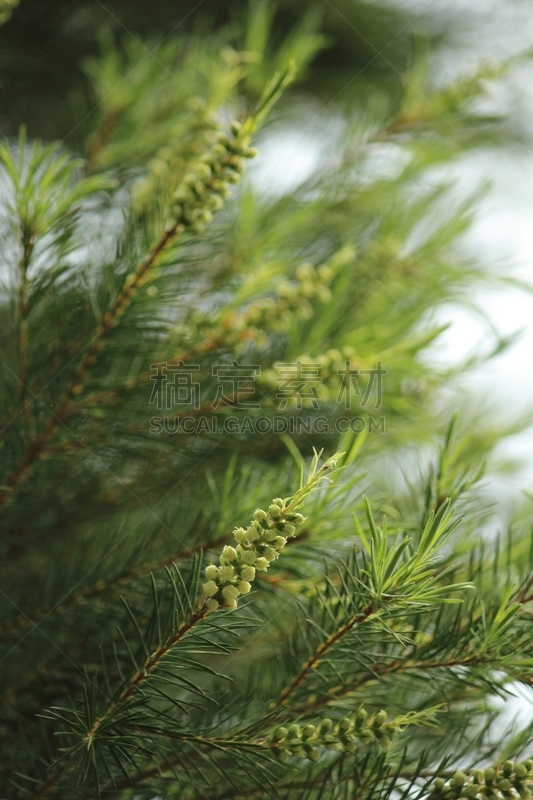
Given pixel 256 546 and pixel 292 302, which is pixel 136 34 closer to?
pixel 292 302

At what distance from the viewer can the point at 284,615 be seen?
38cm

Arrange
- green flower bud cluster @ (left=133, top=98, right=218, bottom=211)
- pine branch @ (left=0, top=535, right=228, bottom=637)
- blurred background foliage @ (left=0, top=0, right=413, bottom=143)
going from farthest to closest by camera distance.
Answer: blurred background foliage @ (left=0, top=0, right=413, bottom=143) < green flower bud cluster @ (left=133, top=98, right=218, bottom=211) < pine branch @ (left=0, top=535, right=228, bottom=637)

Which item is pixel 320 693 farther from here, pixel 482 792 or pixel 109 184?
pixel 109 184

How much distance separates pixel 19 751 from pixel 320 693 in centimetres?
16

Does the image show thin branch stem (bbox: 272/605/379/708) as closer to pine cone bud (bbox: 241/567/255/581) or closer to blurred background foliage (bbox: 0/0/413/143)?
pine cone bud (bbox: 241/567/255/581)

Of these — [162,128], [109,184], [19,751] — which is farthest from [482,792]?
[162,128]

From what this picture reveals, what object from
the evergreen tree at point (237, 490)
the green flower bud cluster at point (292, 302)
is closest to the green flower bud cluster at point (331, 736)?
the evergreen tree at point (237, 490)

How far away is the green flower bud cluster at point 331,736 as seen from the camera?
278 mm

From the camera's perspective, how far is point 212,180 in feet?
1.13

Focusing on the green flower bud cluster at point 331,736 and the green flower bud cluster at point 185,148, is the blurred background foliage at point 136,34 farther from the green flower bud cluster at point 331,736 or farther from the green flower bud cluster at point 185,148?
the green flower bud cluster at point 331,736

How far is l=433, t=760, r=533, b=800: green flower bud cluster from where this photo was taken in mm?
269

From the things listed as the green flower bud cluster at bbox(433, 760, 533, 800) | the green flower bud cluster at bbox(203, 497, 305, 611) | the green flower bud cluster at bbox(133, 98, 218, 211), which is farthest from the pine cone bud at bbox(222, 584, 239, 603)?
the green flower bud cluster at bbox(133, 98, 218, 211)

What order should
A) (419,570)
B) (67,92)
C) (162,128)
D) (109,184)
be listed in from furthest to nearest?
(67,92) → (162,128) → (109,184) → (419,570)

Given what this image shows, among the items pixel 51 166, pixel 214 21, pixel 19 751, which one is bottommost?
pixel 19 751
